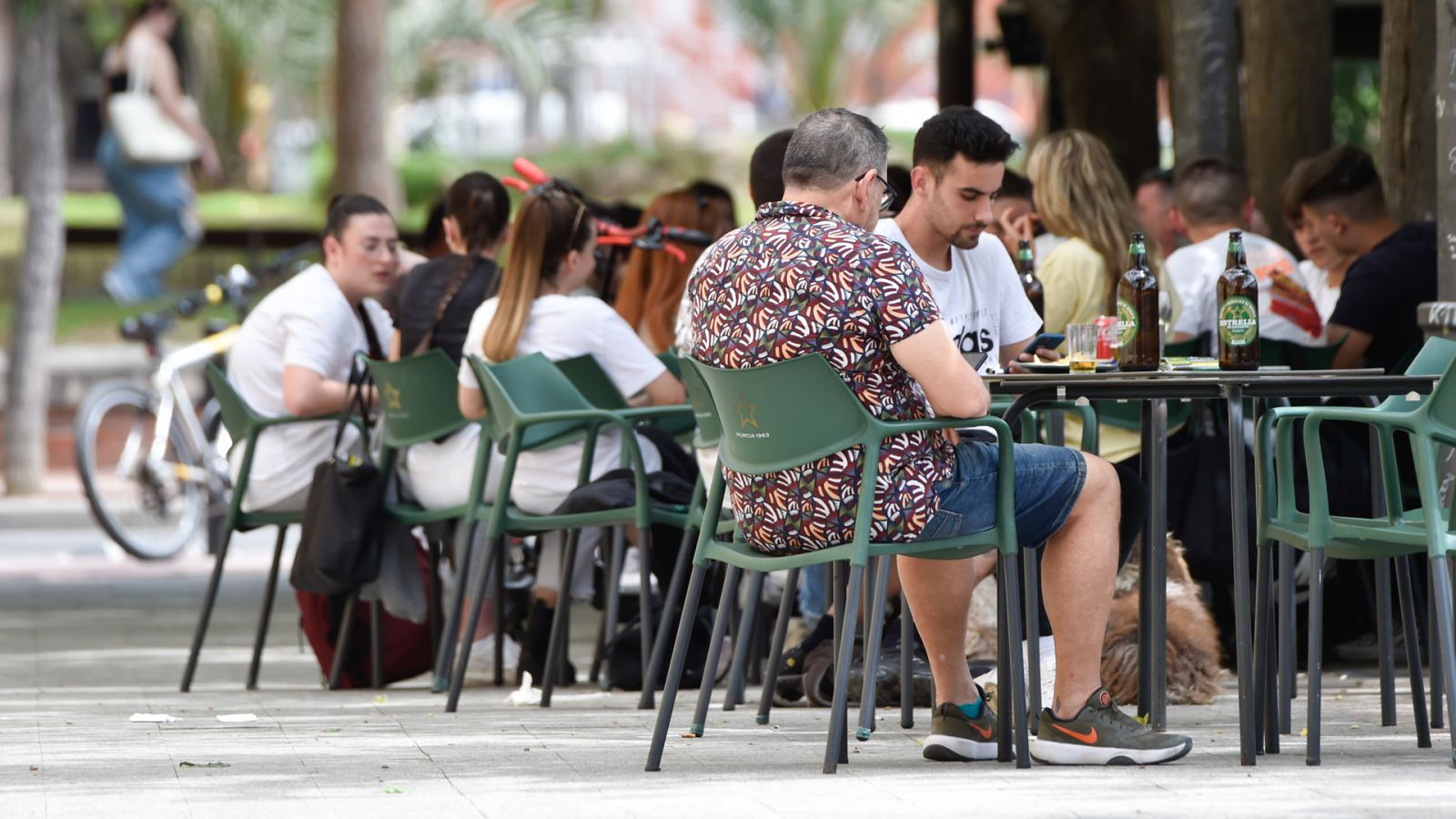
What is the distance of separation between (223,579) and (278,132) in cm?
1906

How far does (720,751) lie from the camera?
6090 millimetres

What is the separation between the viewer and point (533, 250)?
7.93 metres

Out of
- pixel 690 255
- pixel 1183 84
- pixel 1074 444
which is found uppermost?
pixel 1183 84

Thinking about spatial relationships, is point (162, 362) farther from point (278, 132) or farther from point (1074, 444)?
point (278, 132)

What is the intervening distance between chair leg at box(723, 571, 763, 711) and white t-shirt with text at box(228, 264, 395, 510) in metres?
1.94

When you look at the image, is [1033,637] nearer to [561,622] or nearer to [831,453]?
[831,453]

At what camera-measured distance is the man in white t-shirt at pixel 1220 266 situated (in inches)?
323

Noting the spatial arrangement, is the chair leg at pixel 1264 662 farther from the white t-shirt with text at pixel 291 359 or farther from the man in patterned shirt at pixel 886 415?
the white t-shirt with text at pixel 291 359

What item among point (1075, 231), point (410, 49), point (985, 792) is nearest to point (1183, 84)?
point (1075, 231)

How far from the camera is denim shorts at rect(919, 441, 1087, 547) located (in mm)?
5539

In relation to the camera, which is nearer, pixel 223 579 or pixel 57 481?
pixel 223 579

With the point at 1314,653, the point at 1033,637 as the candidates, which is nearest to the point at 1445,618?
the point at 1314,653

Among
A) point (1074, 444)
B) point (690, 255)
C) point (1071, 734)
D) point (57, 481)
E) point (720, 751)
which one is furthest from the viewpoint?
point (57, 481)

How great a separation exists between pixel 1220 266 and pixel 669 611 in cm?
272
